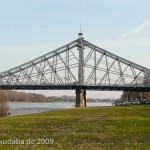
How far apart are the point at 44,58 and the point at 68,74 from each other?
400 inches

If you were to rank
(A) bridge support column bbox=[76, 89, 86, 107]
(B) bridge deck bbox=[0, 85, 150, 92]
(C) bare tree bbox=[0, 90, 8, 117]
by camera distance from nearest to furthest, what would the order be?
(C) bare tree bbox=[0, 90, 8, 117] < (A) bridge support column bbox=[76, 89, 86, 107] < (B) bridge deck bbox=[0, 85, 150, 92]

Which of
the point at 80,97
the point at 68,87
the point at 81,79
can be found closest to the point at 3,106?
the point at 80,97

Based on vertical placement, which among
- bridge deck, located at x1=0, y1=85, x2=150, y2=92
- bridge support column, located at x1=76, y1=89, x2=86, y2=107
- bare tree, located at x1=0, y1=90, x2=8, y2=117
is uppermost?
bridge deck, located at x1=0, y1=85, x2=150, y2=92

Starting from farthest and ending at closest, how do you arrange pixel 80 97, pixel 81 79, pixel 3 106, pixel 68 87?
pixel 81 79 → pixel 68 87 → pixel 80 97 → pixel 3 106

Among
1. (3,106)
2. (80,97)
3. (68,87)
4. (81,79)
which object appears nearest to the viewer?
(3,106)

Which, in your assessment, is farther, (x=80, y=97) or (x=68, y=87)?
(x=68, y=87)

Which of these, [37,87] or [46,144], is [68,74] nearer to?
[37,87]

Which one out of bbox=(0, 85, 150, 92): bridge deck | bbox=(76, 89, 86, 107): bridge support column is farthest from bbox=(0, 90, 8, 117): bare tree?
bbox=(76, 89, 86, 107): bridge support column

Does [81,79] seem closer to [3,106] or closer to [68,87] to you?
[68,87]

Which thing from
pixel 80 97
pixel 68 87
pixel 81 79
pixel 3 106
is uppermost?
pixel 81 79

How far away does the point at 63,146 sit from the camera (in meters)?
12.5

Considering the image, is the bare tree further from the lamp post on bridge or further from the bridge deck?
the lamp post on bridge

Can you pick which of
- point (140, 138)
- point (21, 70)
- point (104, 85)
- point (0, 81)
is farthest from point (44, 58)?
point (140, 138)

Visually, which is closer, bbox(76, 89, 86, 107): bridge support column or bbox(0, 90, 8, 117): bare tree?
bbox(0, 90, 8, 117): bare tree
